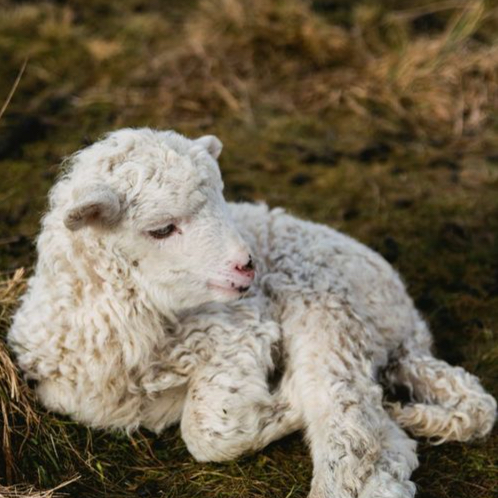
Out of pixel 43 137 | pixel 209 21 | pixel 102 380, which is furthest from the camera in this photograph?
pixel 209 21

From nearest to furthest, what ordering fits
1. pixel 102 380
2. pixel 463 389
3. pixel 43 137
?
pixel 102 380 < pixel 463 389 < pixel 43 137

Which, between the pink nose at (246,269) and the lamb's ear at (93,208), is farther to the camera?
the pink nose at (246,269)

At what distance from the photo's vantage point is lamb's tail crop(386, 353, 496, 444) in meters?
4.85

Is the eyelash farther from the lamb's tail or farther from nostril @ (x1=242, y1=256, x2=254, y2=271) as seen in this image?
the lamb's tail

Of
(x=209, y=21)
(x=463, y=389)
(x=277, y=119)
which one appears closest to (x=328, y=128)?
(x=277, y=119)

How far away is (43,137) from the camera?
848 centimetres

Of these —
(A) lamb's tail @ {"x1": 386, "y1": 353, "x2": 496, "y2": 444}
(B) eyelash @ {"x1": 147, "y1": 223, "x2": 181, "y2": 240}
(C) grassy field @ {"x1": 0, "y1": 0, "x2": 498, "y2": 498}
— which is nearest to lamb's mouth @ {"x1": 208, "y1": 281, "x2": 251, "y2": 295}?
(B) eyelash @ {"x1": 147, "y1": 223, "x2": 181, "y2": 240}

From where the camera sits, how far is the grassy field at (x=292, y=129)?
15.6 ft

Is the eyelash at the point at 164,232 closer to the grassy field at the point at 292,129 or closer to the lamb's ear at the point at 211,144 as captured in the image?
the lamb's ear at the point at 211,144

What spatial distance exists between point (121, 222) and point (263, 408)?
1.25m

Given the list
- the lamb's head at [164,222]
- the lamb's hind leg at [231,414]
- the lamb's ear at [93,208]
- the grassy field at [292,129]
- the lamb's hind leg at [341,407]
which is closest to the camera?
the lamb's ear at [93,208]

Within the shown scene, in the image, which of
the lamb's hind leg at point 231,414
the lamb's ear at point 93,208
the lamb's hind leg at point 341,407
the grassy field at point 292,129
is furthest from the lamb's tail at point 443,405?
the lamb's ear at point 93,208

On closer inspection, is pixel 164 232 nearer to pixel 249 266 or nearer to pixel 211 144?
pixel 249 266

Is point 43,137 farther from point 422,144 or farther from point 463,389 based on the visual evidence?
point 463,389
